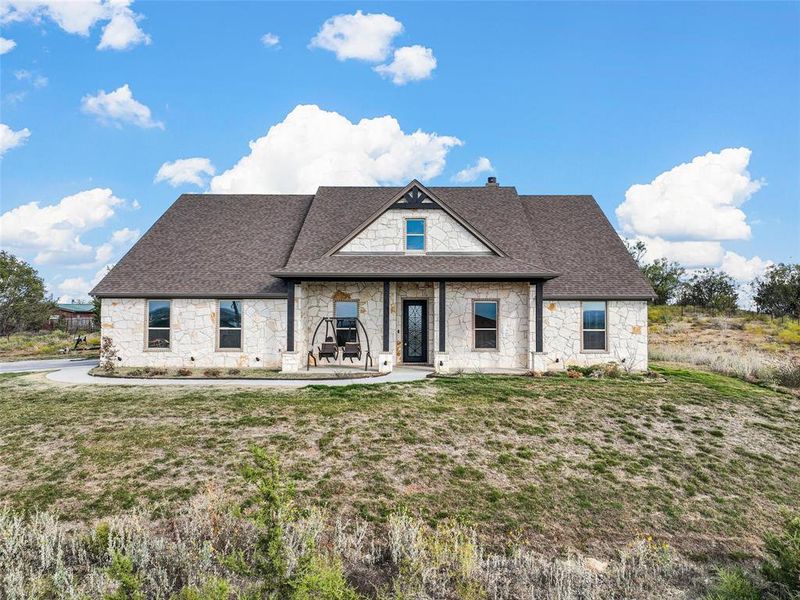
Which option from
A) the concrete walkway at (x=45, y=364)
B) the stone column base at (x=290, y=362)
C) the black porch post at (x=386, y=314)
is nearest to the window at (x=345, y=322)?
the black porch post at (x=386, y=314)

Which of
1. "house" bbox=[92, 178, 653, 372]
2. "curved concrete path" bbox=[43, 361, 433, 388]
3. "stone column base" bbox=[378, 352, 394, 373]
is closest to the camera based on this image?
"curved concrete path" bbox=[43, 361, 433, 388]

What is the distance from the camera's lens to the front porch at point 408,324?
51.2 feet

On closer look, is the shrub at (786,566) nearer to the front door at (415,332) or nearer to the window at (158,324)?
the front door at (415,332)

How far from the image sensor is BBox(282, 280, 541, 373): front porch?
15594mm

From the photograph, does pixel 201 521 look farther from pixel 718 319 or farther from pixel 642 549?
pixel 718 319

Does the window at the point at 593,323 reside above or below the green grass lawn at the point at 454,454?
above

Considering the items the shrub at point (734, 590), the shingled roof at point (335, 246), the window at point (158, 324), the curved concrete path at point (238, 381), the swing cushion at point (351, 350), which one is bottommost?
the shrub at point (734, 590)

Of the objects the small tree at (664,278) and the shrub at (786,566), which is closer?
the shrub at (786,566)

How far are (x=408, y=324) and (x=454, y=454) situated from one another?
8933 millimetres

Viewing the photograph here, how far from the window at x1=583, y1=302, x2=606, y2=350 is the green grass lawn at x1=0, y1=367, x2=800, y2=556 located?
407cm


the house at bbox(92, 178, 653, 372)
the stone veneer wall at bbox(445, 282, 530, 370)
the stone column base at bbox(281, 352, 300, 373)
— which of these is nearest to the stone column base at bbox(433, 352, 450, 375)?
the house at bbox(92, 178, 653, 372)

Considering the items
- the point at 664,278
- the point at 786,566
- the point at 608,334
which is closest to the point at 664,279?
the point at 664,278

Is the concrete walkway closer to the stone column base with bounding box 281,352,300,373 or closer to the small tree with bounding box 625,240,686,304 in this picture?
the stone column base with bounding box 281,352,300,373

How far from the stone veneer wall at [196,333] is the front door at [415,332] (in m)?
4.22
